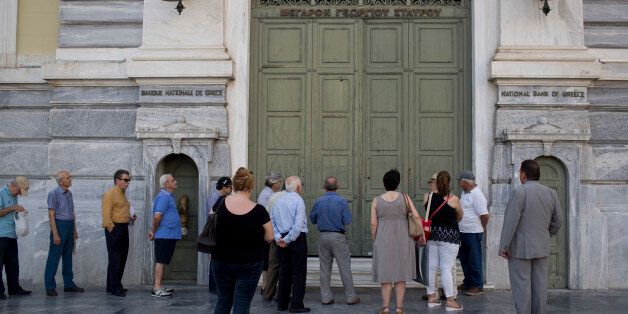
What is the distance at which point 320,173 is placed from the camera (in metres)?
14.2

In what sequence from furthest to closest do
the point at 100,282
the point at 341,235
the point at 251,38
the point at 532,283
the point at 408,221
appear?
the point at 251,38, the point at 100,282, the point at 341,235, the point at 408,221, the point at 532,283

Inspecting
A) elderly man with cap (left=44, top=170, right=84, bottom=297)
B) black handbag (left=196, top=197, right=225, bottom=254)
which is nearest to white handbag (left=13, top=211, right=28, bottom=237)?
elderly man with cap (left=44, top=170, right=84, bottom=297)

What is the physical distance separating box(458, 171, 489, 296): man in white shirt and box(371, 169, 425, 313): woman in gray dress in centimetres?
240

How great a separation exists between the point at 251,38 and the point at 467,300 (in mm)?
6059

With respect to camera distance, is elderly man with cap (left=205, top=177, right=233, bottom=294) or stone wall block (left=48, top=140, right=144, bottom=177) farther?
stone wall block (left=48, top=140, right=144, bottom=177)

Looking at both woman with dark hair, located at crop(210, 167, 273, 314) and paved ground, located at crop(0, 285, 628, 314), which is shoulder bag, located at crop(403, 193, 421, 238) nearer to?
paved ground, located at crop(0, 285, 628, 314)

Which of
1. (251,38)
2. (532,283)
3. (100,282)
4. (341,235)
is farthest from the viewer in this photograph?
(251,38)

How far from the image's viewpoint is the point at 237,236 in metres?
7.84

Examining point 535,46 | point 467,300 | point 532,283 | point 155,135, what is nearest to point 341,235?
point 467,300

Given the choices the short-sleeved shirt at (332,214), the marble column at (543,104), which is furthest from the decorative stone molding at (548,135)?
the short-sleeved shirt at (332,214)

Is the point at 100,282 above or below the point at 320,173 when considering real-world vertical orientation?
below

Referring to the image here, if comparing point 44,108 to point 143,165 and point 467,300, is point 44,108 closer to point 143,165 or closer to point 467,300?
point 143,165

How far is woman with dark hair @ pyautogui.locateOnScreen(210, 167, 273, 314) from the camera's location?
25.7ft

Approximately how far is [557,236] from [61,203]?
812 cm
